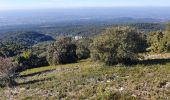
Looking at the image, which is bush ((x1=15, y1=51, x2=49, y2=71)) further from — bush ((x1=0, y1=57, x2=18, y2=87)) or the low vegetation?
bush ((x1=0, y1=57, x2=18, y2=87))

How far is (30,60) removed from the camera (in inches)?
3093

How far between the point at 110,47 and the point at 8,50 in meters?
95.7

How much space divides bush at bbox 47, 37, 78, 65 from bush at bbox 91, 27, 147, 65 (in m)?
21.3

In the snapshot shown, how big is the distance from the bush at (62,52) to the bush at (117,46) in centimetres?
2125

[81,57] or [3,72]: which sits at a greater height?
[3,72]

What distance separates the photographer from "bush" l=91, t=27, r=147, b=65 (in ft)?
135


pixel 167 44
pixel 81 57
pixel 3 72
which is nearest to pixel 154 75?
pixel 3 72

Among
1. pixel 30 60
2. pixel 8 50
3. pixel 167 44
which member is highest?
pixel 167 44

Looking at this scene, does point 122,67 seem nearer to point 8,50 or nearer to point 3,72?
point 3,72

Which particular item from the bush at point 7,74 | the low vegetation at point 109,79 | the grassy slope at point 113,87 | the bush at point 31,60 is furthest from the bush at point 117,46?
the bush at point 31,60

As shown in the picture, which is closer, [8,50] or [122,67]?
[122,67]

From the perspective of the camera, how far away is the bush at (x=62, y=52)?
64.6 metres

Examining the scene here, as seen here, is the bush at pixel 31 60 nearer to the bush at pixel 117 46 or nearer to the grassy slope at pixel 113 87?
the bush at pixel 117 46

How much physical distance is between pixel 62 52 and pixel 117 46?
2469cm
